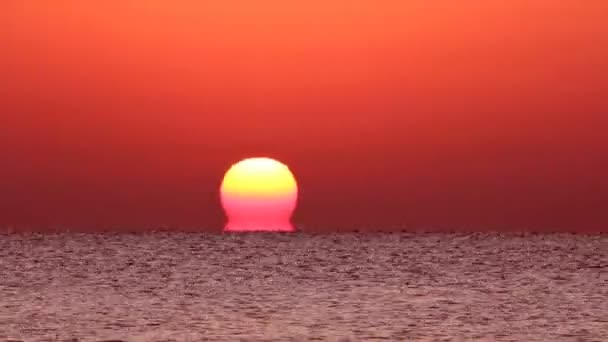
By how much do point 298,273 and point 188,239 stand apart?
4.25 metres

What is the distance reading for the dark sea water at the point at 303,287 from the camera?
10898mm

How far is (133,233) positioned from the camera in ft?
68.2

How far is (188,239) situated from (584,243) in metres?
5.62

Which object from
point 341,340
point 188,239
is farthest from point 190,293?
point 188,239

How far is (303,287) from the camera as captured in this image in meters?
14.6

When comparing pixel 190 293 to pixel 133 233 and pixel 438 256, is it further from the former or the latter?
pixel 133 233

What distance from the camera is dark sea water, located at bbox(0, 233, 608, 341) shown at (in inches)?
429

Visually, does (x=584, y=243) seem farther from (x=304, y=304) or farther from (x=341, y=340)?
(x=341, y=340)

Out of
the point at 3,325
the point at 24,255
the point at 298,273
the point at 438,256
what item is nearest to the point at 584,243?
the point at 438,256

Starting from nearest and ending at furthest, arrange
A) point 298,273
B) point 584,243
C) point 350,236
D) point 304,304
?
point 304,304 < point 298,273 < point 584,243 < point 350,236

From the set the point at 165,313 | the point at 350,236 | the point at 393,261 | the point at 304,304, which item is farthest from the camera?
the point at 350,236

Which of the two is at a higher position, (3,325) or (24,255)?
(24,255)

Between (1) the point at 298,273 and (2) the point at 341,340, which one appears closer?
(2) the point at 341,340

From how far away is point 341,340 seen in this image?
1025cm
